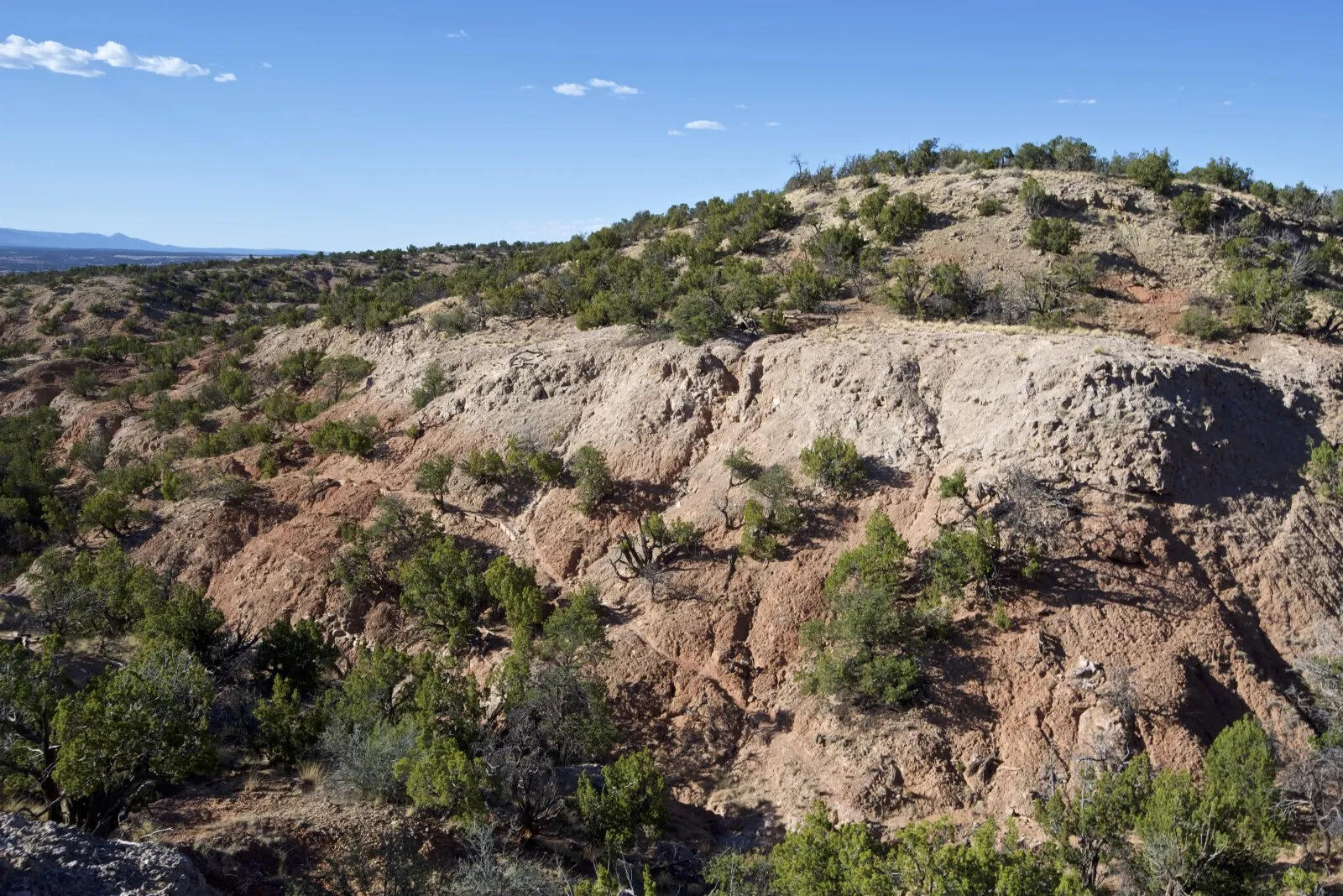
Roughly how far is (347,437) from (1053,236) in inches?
985

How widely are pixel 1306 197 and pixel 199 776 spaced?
141ft

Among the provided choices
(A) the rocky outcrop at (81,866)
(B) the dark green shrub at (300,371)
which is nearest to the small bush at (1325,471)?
(A) the rocky outcrop at (81,866)

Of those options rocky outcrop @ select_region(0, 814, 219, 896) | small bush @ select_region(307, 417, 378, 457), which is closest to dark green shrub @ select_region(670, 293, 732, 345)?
small bush @ select_region(307, 417, 378, 457)

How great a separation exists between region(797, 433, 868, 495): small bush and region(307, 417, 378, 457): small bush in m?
14.1

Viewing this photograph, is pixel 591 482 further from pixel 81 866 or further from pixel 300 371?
pixel 300 371

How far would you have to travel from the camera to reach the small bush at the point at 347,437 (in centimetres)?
2325

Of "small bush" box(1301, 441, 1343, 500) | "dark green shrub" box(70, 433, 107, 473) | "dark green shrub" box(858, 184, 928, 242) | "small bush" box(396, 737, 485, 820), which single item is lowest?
"small bush" box(396, 737, 485, 820)

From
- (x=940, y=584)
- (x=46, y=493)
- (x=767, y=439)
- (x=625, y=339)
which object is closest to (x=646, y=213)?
(x=625, y=339)

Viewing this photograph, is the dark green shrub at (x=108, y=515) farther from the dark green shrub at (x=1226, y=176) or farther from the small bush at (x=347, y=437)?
the dark green shrub at (x=1226, y=176)

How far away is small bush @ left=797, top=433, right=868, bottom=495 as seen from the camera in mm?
17797

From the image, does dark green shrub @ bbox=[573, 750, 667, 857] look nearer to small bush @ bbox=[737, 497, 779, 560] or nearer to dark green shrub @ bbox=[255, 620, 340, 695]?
small bush @ bbox=[737, 497, 779, 560]

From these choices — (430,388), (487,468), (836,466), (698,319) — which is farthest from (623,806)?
(430,388)

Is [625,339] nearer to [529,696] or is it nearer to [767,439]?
[767,439]

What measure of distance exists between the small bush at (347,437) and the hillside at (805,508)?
0.14 meters
